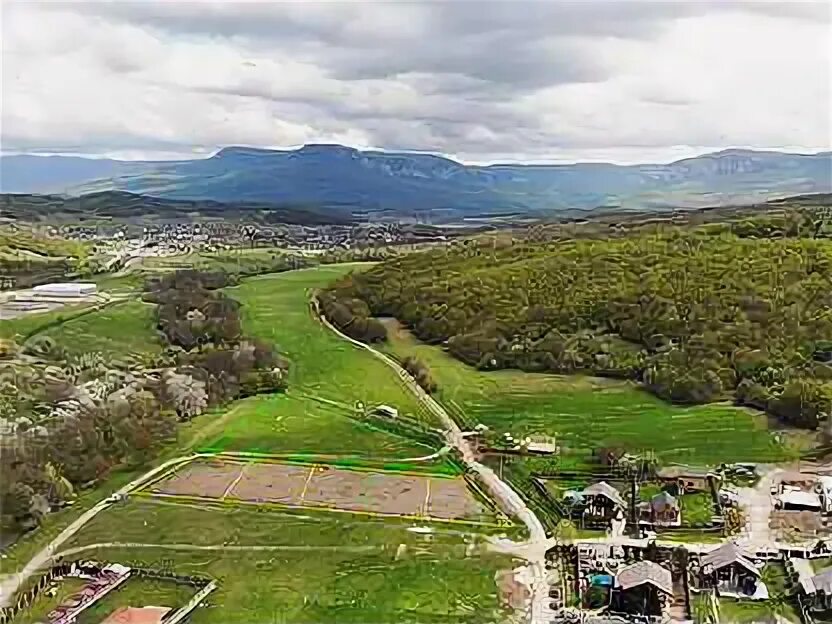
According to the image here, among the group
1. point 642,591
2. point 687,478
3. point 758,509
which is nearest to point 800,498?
point 758,509

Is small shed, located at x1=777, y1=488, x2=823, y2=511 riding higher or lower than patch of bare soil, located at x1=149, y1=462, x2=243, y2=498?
lower

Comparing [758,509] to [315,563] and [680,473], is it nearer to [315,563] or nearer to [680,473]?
[680,473]

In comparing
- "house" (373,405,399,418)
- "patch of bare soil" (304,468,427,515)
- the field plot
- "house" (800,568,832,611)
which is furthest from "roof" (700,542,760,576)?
"house" (373,405,399,418)

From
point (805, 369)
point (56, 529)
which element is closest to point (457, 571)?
point (56, 529)

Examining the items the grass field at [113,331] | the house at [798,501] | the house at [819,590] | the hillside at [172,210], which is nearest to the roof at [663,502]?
the house at [798,501]

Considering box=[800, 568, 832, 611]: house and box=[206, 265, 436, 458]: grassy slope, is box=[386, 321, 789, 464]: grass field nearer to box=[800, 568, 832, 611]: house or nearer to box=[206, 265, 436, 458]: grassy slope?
box=[206, 265, 436, 458]: grassy slope

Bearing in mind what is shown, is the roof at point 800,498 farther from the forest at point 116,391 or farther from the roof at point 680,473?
the forest at point 116,391
